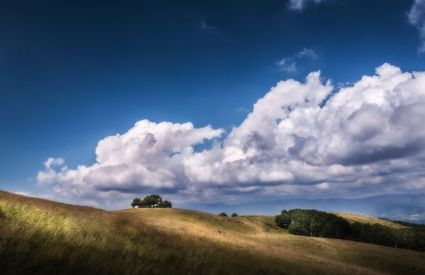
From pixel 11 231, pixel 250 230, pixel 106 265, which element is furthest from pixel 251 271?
pixel 250 230

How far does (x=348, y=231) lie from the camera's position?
389 feet

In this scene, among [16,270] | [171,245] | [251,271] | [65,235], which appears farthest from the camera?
[171,245]

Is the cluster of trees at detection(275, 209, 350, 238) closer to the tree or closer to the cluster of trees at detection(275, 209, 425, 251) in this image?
the cluster of trees at detection(275, 209, 425, 251)

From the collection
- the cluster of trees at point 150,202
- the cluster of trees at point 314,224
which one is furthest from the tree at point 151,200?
the cluster of trees at point 314,224

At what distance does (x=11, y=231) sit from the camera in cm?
1509

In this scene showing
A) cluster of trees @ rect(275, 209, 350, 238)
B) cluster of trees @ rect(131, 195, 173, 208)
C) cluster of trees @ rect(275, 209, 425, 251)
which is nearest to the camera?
cluster of trees @ rect(275, 209, 425, 251)

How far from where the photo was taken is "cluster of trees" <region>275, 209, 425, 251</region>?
107312 mm

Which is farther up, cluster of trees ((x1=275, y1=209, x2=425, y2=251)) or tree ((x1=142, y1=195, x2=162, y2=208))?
tree ((x1=142, y1=195, x2=162, y2=208))

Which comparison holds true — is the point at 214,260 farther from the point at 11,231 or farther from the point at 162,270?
the point at 11,231

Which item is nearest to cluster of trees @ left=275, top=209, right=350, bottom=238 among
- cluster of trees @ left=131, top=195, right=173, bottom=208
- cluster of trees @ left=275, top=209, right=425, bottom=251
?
cluster of trees @ left=275, top=209, right=425, bottom=251

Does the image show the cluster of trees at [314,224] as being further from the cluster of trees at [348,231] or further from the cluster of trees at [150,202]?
the cluster of trees at [150,202]

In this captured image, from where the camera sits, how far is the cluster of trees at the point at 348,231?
352 ft

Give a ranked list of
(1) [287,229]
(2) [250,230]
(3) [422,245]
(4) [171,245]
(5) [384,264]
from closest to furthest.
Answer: (4) [171,245]
(5) [384,264]
(2) [250,230]
(3) [422,245]
(1) [287,229]

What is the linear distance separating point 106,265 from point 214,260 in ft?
22.0
